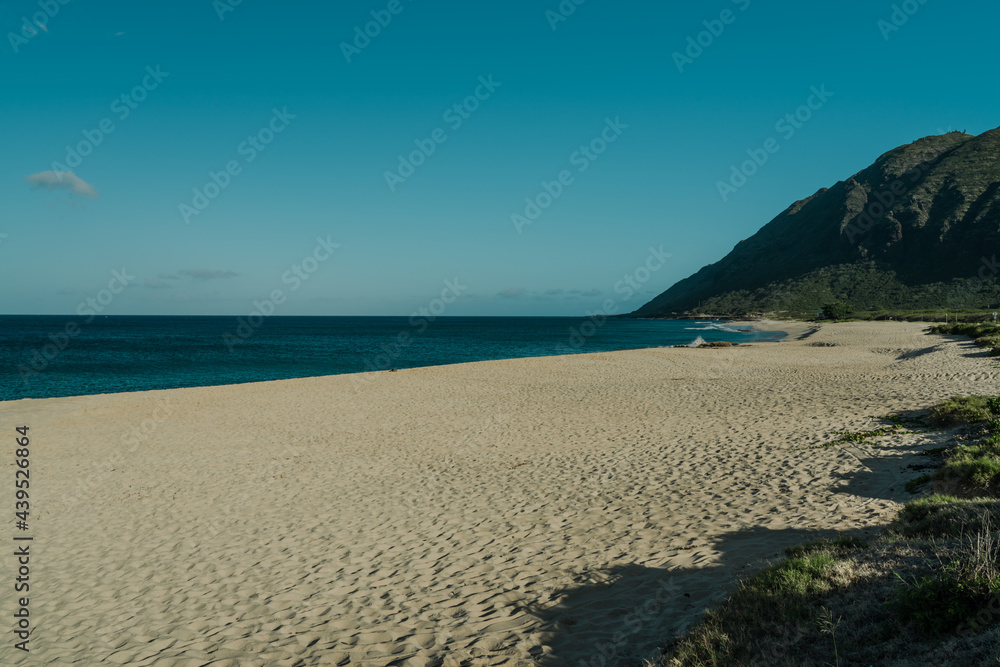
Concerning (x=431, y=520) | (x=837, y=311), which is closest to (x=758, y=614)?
(x=431, y=520)

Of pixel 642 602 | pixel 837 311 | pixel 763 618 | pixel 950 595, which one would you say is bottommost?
pixel 837 311

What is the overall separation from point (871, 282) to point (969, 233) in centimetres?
1933

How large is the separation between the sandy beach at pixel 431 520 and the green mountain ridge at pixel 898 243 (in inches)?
Result: 4208

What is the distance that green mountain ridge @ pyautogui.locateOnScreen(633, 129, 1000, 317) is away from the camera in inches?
4188

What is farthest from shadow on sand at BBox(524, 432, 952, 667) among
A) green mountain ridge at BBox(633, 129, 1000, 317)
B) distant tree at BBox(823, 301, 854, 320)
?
green mountain ridge at BBox(633, 129, 1000, 317)

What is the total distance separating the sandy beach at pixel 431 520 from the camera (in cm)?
571

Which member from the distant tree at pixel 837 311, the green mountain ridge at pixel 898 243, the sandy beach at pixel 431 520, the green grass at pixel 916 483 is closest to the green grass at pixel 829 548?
the sandy beach at pixel 431 520

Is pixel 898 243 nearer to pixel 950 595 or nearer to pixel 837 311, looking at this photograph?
pixel 837 311

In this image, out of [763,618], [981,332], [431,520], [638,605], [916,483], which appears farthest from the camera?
[981,332]

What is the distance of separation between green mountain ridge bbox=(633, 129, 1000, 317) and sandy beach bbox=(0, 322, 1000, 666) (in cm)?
10687

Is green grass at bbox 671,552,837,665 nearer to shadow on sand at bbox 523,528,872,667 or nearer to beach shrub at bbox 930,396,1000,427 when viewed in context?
shadow on sand at bbox 523,528,872,667

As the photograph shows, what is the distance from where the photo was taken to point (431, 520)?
30.0 feet

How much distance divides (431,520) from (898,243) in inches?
6172

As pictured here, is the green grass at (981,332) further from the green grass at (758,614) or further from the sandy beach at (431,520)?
the green grass at (758,614)
